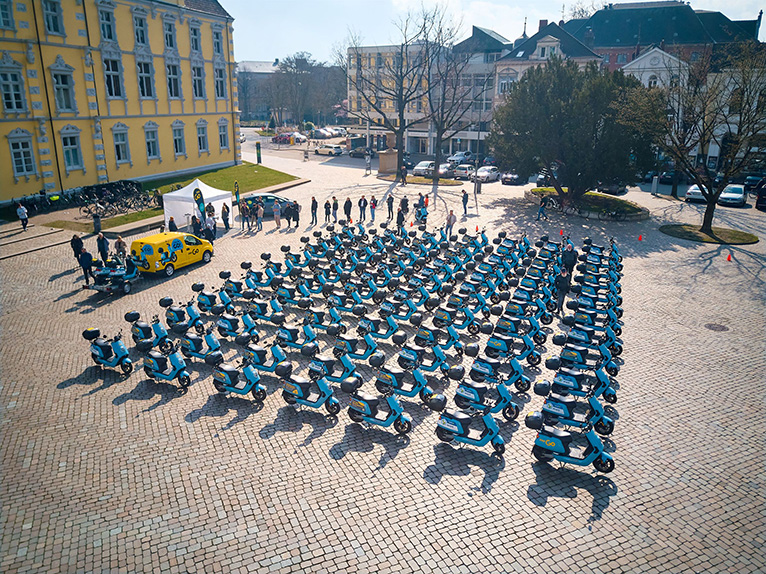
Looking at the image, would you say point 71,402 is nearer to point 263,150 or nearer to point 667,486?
point 667,486

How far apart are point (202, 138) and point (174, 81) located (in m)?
4.73

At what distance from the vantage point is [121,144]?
3488 centimetres

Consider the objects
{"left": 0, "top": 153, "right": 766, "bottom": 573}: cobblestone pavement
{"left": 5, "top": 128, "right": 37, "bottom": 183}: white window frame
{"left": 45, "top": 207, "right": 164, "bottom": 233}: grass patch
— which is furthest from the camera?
{"left": 5, "top": 128, "right": 37, "bottom": 183}: white window frame

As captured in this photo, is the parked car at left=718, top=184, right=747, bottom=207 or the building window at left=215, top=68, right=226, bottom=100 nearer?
the parked car at left=718, top=184, right=747, bottom=207

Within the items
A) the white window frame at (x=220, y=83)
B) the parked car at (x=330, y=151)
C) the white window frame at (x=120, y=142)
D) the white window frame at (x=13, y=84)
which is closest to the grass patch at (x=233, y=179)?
the white window frame at (x=120, y=142)

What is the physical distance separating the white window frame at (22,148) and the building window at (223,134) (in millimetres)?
16142

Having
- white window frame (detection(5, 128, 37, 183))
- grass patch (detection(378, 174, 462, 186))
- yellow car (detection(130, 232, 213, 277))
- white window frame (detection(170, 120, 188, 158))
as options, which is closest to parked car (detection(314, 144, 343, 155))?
grass patch (detection(378, 174, 462, 186))

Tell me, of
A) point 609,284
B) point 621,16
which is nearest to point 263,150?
point 621,16

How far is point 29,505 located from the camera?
852cm

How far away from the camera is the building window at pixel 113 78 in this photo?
33219 mm

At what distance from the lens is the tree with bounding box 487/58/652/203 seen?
98.3 ft

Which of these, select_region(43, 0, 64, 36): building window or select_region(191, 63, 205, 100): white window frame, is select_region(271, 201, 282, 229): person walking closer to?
select_region(43, 0, 64, 36): building window

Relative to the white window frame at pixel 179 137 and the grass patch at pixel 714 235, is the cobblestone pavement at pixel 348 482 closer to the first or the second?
the grass patch at pixel 714 235

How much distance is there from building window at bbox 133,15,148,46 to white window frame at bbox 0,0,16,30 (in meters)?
8.44
